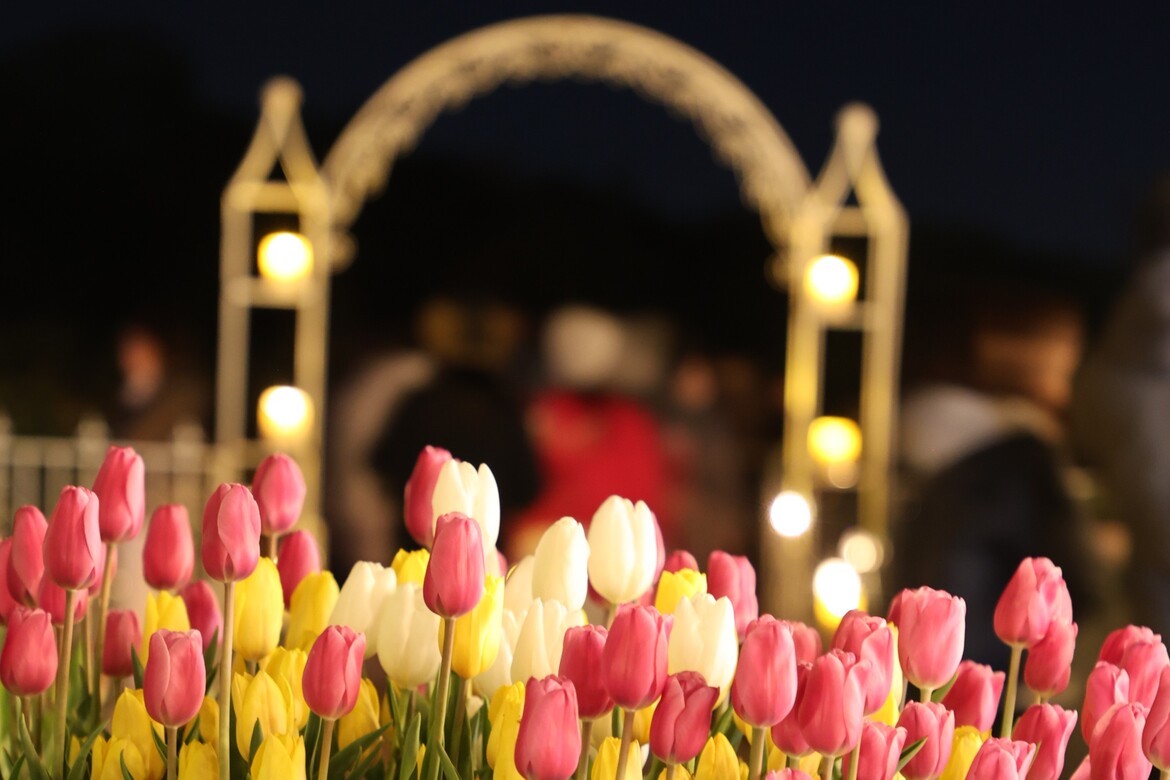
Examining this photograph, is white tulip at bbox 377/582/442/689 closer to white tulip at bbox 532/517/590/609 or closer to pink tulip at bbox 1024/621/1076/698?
white tulip at bbox 532/517/590/609

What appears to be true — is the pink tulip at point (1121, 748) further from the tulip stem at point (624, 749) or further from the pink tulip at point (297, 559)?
the pink tulip at point (297, 559)

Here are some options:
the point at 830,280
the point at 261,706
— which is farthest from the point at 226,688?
the point at 830,280

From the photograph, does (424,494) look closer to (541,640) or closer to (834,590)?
(541,640)

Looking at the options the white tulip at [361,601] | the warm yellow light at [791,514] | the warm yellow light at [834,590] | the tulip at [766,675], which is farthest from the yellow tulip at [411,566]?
the warm yellow light at [791,514]

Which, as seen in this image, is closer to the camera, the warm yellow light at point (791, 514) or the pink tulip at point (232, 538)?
the pink tulip at point (232, 538)

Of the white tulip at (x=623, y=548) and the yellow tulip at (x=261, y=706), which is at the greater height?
the white tulip at (x=623, y=548)

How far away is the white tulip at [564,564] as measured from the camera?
0.40m

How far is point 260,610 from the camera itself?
1.32 feet

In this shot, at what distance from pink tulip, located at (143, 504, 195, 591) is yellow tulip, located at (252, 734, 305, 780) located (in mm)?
111

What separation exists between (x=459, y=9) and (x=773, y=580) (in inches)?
61.7

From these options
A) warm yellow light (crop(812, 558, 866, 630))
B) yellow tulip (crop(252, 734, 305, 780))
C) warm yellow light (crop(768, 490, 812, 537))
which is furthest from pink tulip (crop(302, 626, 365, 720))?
warm yellow light (crop(768, 490, 812, 537))

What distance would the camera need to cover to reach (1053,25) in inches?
130

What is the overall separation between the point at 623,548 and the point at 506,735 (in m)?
0.08

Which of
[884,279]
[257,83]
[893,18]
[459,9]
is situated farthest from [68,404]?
[893,18]
